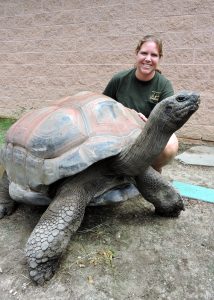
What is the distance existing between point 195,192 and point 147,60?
146cm

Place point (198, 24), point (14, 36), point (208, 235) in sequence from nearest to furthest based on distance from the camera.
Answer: point (208, 235) < point (198, 24) < point (14, 36)

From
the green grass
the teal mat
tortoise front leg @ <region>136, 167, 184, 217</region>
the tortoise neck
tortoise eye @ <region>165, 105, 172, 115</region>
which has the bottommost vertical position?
the green grass

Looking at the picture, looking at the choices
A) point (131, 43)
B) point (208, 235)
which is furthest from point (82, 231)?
point (131, 43)

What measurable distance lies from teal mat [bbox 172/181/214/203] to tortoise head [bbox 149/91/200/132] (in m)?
1.33

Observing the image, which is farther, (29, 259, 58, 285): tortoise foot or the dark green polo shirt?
the dark green polo shirt

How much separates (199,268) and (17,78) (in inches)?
221

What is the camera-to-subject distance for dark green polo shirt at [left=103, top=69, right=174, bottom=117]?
329 centimetres

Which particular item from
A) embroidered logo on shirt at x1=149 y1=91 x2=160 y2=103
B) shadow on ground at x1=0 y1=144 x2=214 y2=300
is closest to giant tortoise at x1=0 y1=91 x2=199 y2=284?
shadow on ground at x1=0 y1=144 x2=214 y2=300

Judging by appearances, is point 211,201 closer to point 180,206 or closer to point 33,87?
point 180,206

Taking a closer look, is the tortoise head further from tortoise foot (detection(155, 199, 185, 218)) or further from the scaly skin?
tortoise foot (detection(155, 199, 185, 218))

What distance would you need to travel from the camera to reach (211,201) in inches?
122

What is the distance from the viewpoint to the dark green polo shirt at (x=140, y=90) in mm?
3293

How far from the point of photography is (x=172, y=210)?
2.66 m

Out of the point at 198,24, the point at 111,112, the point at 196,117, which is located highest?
the point at 198,24
